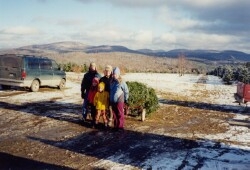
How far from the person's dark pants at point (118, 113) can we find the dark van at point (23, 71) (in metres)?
9.67

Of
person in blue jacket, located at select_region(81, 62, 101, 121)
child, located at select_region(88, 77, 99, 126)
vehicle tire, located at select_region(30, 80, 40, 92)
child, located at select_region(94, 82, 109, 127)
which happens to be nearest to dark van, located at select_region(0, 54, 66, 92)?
vehicle tire, located at select_region(30, 80, 40, 92)

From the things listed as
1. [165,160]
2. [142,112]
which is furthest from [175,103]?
[165,160]

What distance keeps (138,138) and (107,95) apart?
161cm

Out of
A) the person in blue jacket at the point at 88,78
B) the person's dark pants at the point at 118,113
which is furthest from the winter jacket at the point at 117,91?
the person in blue jacket at the point at 88,78

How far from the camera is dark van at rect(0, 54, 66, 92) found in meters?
19.6

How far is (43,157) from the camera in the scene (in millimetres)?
8617

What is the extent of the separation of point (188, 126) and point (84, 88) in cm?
376

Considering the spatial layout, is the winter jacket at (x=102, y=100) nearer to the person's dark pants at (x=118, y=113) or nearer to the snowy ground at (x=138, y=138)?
the person's dark pants at (x=118, y=113)

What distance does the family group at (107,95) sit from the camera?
1105 cm

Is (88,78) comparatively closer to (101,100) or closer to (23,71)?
(101,100)

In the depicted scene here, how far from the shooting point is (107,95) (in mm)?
11344

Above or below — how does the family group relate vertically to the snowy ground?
above

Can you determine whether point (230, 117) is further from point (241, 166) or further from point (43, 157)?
point (43, 157)

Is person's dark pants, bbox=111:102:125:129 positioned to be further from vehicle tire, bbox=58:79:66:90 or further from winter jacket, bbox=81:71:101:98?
vehicle tire, bbox=58:79:66:90
